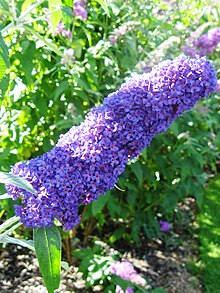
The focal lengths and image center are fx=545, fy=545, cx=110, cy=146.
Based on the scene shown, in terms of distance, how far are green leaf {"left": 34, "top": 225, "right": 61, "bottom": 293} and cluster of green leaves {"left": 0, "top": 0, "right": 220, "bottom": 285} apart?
122cm

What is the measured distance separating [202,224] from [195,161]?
98cm

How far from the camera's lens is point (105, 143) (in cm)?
175

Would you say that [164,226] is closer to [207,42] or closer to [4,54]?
[207,42]

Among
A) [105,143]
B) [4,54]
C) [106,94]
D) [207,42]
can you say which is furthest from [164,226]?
[4,54]

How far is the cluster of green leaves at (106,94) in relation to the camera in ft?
10.2

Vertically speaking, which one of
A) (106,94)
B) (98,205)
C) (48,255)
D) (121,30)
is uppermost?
(121,30)

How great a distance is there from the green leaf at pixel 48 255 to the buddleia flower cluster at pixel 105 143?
0.07 m

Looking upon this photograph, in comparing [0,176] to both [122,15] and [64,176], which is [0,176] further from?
[122,15]

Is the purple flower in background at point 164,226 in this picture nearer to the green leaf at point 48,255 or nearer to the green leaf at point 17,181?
the green leaf at point 48,255

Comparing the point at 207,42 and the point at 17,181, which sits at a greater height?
the point at 207,42

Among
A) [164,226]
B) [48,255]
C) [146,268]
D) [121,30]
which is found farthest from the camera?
[164,226]

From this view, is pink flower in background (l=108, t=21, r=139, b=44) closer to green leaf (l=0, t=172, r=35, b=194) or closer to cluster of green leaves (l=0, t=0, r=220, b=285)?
cluster of green leaves (l=0, t=0, r=220, b=285)

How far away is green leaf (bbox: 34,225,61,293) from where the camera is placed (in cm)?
172

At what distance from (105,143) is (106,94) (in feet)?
5.56
